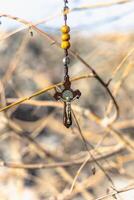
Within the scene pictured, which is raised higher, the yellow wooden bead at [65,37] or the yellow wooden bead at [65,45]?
the yellow wooden bead at [65,37]

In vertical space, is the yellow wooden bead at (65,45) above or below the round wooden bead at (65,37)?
below

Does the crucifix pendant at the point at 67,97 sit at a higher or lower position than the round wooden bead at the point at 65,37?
lower

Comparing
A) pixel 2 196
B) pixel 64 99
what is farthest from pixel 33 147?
pixel 64 99

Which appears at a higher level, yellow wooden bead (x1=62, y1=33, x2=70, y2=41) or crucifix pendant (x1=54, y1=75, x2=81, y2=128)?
yellow wooden bead (x1=62, y1=33, x2=70, y2=41)

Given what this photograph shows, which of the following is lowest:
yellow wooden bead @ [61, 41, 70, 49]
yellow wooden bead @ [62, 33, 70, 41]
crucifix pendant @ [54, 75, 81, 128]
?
crucifix pendant @ [54, 75, 81, 128]

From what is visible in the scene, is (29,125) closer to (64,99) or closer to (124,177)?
(124,177)

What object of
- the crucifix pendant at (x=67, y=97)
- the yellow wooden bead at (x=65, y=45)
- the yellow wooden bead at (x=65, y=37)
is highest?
the yellow wooden bead at (x=65, y=37)

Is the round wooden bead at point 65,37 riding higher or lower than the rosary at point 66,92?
higher

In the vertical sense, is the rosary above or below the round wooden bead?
below

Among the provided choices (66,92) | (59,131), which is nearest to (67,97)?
(66,92)

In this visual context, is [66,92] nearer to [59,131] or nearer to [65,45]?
[65,45]

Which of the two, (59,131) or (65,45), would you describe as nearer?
(65,45)
